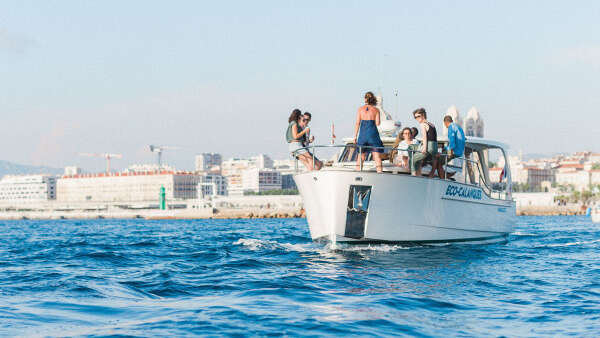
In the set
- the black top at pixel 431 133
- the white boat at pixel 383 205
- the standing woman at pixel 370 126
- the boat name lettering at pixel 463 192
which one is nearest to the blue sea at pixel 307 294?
the white boat at pixel 383 205

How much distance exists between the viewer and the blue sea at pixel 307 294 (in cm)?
640

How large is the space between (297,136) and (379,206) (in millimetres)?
2197

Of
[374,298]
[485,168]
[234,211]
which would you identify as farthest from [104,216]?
[374,298]

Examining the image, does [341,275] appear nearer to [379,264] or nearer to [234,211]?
[379,264]

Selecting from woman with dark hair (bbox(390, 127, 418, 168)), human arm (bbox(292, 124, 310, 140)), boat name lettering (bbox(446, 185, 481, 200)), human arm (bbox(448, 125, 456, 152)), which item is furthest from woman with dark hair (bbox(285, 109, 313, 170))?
human arm (bbox(448, 125, 456, 152))

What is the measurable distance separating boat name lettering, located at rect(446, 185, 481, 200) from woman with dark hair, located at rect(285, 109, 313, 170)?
2774 millimetres

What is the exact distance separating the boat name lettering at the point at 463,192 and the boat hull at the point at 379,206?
0.02 metres

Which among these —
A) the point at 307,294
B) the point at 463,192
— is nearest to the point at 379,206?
the point at 463,192

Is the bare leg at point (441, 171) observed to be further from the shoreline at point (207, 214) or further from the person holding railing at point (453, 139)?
the shoreline at point (207, 214)

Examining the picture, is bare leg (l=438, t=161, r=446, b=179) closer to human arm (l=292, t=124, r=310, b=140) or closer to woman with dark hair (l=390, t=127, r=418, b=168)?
woman with dark hair (l=390, t=127, r=418, b=168)

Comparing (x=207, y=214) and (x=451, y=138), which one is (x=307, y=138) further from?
(x=207, y=214)

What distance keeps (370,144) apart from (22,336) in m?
8.26

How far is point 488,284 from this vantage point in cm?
934

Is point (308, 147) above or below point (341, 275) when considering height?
above
